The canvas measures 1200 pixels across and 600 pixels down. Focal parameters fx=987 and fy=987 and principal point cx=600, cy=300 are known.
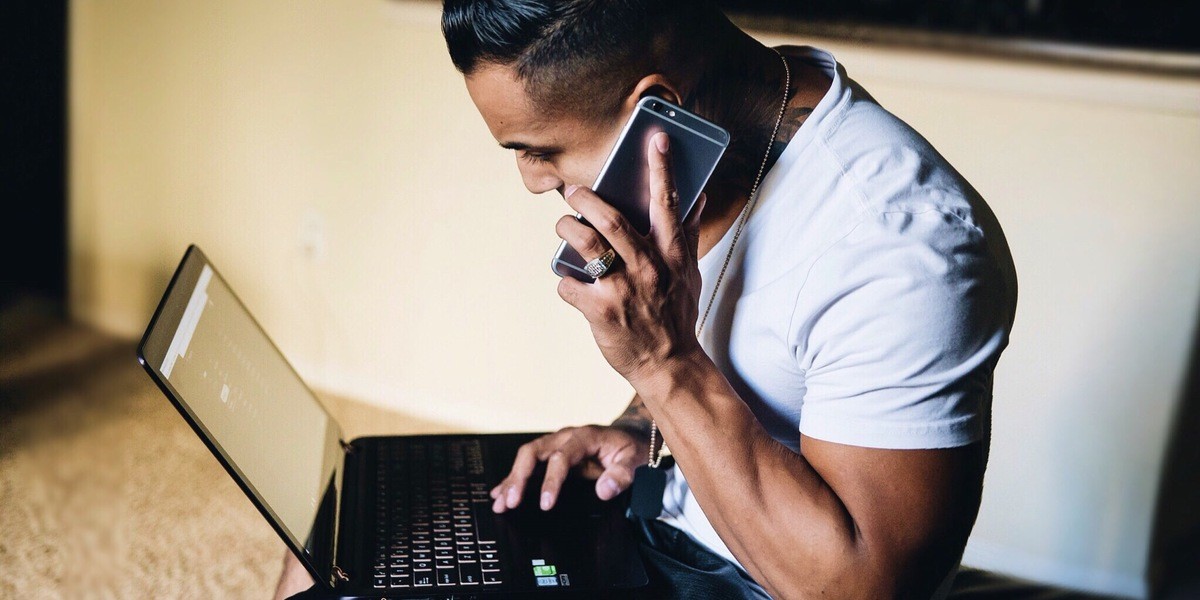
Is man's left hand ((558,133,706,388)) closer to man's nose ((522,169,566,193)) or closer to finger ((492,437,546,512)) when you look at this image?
man's nose ((522,169,566,193))

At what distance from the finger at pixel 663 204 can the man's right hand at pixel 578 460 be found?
0.96ft

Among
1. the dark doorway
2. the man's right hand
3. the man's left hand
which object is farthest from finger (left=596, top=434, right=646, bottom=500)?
the dark doorway

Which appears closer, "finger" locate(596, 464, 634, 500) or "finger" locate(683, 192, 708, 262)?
"finger" locate(683, 192, 708, 262)

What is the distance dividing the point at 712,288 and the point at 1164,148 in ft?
3.44

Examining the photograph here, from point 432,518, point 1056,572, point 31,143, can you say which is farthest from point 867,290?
point 31,143

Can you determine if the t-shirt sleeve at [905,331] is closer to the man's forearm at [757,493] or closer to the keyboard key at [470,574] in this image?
the man's forearm at [757,493]

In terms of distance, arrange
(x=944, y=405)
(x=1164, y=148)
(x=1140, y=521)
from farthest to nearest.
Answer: (x=1140, y=521), (x=1164, y=148), (x=944, y=405)

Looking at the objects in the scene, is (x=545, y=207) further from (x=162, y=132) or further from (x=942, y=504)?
(x=942, y=504)

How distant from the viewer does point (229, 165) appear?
7.30 feet

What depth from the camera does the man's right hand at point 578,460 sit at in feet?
3.11

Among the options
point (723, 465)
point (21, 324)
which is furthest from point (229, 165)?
point (723, 465)

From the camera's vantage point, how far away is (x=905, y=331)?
69 centimetres

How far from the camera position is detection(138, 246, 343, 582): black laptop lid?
0.78 meters

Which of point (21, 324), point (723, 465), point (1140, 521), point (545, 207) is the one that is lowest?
point (21, 324)
